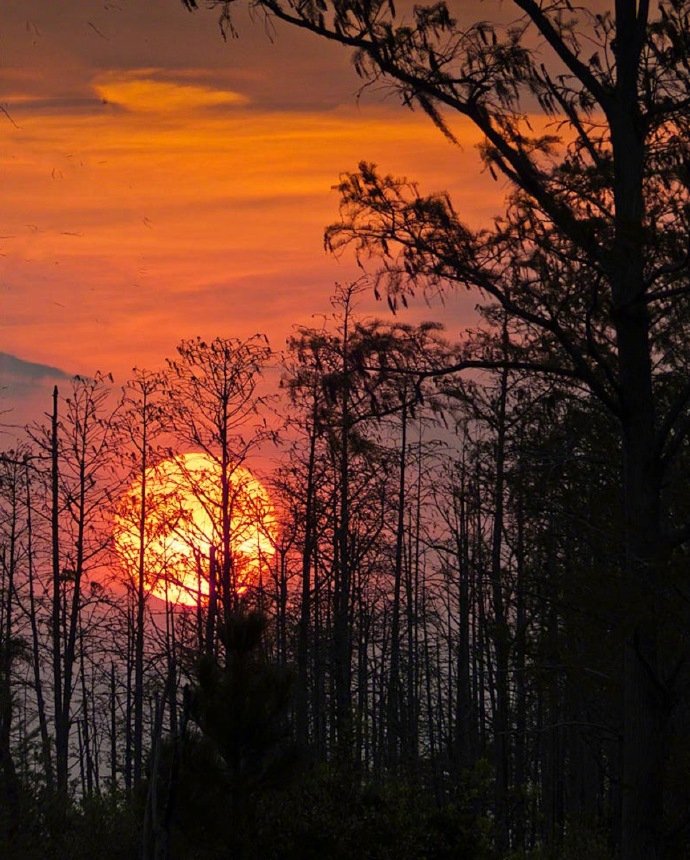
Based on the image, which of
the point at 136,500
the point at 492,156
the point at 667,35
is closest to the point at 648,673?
the point at 492,156

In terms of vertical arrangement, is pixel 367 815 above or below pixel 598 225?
below

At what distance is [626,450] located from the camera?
29.8 ft

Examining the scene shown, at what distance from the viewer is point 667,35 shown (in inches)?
364

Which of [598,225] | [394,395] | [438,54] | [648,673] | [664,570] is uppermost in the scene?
[438,54]

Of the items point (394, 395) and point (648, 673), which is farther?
point (394, 395)

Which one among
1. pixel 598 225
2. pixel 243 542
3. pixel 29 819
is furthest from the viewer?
pixel 243 542

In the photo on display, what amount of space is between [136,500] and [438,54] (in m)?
24.1

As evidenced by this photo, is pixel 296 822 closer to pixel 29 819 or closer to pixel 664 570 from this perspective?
pixel 29 819

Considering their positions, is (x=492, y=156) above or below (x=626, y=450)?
above

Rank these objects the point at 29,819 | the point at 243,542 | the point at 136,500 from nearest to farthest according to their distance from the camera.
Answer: the point at 29,819
the point at 243,542
the point at 136,500

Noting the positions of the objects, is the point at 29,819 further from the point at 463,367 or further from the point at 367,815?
the point at 463,367

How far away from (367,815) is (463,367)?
7.54 metres

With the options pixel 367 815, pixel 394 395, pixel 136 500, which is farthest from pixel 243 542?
pixel 394 395

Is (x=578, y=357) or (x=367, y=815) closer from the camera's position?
(x=578, y=357)
